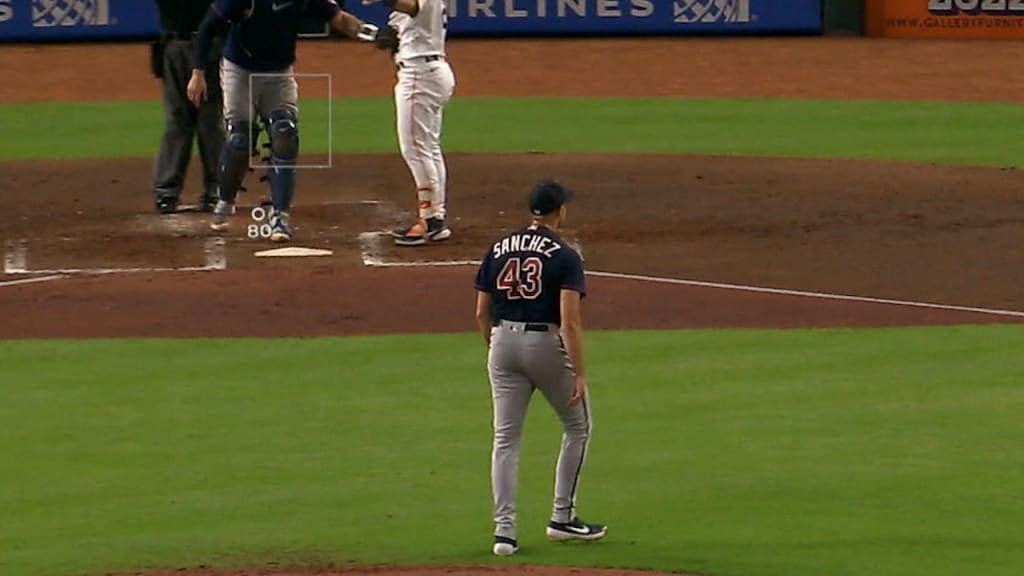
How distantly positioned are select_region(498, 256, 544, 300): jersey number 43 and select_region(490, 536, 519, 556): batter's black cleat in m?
0.96

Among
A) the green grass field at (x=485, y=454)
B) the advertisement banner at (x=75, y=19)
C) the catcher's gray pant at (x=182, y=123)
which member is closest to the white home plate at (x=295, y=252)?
the catcher's gray pant at (x=182, y=123)

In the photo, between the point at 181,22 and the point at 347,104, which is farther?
the point at 347,104

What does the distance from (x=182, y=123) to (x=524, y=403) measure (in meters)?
9.24

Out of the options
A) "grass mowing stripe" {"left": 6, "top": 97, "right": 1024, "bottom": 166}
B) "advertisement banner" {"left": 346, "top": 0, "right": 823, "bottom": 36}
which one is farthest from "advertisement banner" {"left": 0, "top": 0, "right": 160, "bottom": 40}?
"grass mowing stripe" {"left": 6, "top": 97, "right": 1024, "bottom": 166}

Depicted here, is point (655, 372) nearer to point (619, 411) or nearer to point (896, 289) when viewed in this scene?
point (619, 411)

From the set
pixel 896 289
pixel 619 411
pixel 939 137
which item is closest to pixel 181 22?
pixel 896 289

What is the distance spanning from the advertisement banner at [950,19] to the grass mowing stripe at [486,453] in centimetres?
1858

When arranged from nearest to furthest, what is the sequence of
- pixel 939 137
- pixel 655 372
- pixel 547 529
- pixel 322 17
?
pixel 547 529, pixel 655 372, pixel 322 17, pixel 939 137

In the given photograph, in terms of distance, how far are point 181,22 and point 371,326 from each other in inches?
190

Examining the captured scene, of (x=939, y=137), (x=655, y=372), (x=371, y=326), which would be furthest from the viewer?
(x=939, y=137)

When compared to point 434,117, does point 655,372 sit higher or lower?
lower

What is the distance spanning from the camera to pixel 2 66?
28484 millimetres

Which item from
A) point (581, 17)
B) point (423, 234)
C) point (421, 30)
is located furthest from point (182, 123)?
point (581, 17)

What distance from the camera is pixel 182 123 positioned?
56.6 ft
